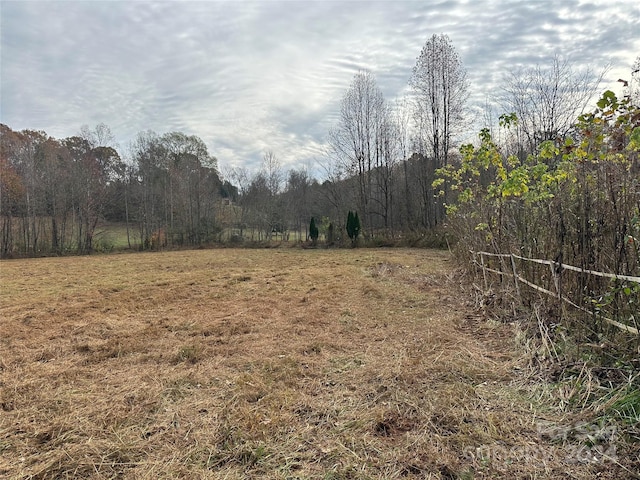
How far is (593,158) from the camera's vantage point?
8.54 ft

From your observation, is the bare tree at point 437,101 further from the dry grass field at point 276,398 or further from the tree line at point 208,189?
the dry grass field at point 276,398

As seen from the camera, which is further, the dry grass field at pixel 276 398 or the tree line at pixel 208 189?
the tree line at pixel 208 189

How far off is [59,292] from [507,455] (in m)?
8.79

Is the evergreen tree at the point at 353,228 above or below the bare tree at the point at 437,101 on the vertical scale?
below

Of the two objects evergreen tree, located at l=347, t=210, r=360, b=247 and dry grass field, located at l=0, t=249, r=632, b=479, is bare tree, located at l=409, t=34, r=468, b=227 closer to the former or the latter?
evergreen tree, located at l=347, t=210, r=360, b=247

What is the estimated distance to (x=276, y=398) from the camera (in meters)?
2.57

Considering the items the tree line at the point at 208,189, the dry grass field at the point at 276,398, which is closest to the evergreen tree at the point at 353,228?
the tree line at the point at 208,189

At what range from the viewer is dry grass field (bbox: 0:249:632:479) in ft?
6.05

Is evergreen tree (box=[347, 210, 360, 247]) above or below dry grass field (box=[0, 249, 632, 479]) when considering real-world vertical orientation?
above

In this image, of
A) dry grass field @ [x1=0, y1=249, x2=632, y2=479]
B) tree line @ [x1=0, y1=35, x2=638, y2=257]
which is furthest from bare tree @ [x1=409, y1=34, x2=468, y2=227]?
dry grass field @ [x1=0, y1=249, x2=632, y2=479]

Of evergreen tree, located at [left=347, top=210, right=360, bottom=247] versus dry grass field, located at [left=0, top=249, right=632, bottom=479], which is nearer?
dry grass field, located at [left=0, top=249, right=632, bottom=479]

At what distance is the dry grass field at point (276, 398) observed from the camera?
6.05ft

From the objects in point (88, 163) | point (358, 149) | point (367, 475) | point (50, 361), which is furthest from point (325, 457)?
point (88, 163)

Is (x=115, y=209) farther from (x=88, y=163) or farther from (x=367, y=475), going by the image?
(x=367, y=475)
